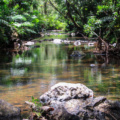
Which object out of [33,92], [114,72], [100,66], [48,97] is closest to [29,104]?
[48,97]

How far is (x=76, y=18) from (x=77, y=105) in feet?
96.2

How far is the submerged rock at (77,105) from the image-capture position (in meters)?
4.40

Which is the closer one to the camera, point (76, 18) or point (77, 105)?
point (77, 105)

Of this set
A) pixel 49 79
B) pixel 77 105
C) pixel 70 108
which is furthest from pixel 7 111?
pixel 49 79

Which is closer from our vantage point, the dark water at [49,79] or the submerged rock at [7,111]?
the submerged rock at [7,111]

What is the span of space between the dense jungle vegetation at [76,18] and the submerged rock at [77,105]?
8944mm

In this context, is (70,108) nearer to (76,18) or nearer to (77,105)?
(77,105)

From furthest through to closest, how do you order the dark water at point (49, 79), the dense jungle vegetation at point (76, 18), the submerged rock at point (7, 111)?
the dense jungle vegetation at point (76, 18) → the dark water at point (49, 79) → the submerged rock at point (7, 111)

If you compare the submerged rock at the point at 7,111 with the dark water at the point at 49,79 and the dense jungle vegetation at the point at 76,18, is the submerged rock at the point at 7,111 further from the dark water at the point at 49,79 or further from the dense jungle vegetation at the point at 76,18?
the dense jungle vegetation at the point at 76,18

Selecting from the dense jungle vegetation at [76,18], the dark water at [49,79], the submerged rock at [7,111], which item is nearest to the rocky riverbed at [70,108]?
the submerged rock at [7,111]

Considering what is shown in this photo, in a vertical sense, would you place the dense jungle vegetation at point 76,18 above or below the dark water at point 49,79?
above

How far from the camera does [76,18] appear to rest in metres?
32.9

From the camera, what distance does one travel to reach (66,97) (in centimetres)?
519

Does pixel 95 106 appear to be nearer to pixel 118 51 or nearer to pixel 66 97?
pixel 66 97
